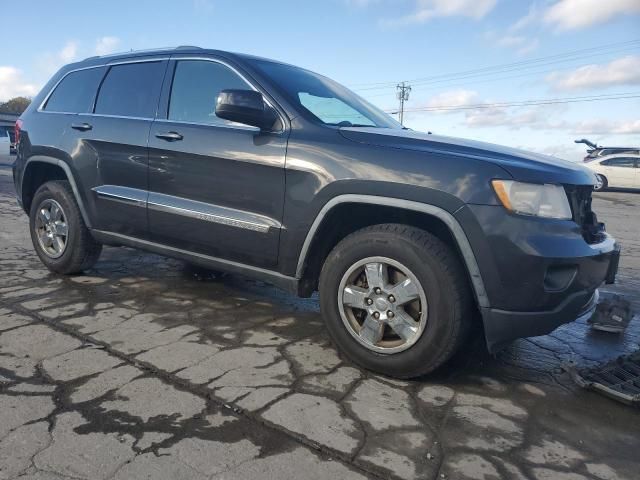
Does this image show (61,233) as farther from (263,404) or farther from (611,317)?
(611,317)

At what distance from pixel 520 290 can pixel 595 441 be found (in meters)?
0.73

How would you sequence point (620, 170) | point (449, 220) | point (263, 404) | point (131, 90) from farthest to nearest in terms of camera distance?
point (620, 170) < point (131, 90) < point (449, 220) < point (263, 404)

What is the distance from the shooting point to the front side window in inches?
141

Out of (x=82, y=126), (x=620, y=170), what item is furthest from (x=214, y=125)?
(x=620, y=170)

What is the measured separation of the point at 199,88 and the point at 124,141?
2.32 feet

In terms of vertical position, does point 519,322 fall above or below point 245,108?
below

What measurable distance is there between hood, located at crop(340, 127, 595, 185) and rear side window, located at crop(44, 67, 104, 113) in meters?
2.46

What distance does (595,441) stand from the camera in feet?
7.81

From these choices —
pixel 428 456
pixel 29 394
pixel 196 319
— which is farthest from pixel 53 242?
pixel 428 456

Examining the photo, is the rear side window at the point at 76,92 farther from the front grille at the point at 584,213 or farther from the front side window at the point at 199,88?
the front grille at the point at 584,213

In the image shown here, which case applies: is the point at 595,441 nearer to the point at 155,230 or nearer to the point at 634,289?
the point at 155,230

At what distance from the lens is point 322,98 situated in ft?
12.1

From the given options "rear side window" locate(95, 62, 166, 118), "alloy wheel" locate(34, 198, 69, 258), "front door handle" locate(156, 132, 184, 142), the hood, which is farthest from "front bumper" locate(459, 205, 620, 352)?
"alloy wheel" locate(34, 198, 69, 258)

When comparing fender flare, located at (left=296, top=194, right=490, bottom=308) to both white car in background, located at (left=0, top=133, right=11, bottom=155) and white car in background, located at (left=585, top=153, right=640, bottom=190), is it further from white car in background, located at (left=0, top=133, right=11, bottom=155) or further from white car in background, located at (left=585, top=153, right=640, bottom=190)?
white car in background, located at (left=0, top=133, right=11, bottom=155)
